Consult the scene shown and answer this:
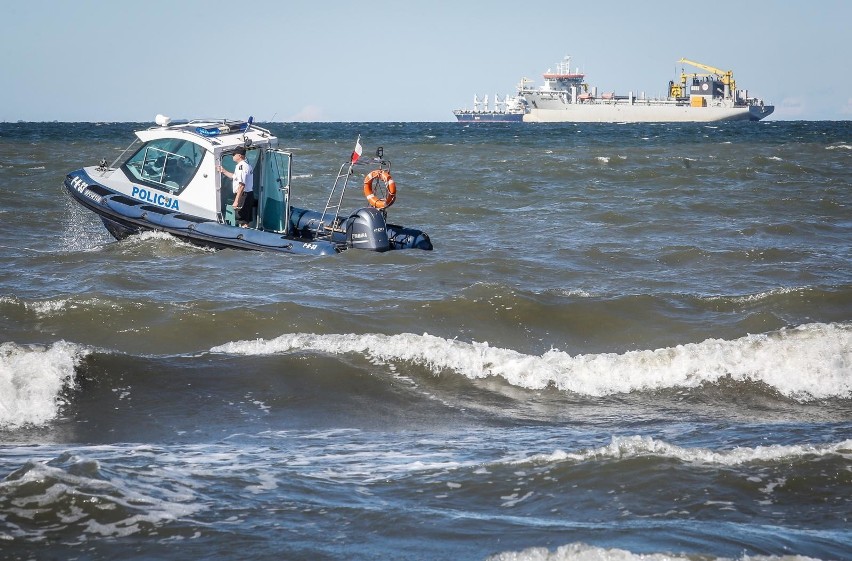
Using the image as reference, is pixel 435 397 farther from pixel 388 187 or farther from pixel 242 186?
pixel 242 186

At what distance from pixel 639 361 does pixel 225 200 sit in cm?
717

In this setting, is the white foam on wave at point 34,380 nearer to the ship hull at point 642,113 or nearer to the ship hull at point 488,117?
the ship hull at point 642,113

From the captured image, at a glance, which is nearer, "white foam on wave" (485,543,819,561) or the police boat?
"white foam on wave" (485,543,819,561)

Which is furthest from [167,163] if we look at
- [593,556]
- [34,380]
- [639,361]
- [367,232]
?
[593,556]

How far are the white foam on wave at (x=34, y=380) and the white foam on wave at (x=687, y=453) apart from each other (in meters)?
3.80

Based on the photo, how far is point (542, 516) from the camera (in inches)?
213

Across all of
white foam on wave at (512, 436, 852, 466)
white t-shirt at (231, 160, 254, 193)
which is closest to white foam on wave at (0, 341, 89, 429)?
white foam on wave at (512, 436, 852, 466)

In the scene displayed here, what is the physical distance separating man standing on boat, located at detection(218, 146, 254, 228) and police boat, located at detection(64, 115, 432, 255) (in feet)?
0.30

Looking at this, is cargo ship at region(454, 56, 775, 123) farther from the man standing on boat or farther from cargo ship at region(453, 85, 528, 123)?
the man standing on boat

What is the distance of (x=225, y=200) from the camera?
14.6 meters

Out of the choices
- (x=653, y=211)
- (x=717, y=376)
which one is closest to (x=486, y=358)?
(x=717, y=376)

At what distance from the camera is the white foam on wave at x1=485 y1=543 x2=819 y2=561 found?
A: 183 inches

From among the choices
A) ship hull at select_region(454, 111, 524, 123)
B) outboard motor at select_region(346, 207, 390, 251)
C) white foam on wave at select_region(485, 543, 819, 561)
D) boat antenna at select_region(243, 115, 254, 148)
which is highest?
ship hull at select_region(454, 111, 524, 123)

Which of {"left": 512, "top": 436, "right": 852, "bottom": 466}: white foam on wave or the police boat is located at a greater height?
→ the police boat
